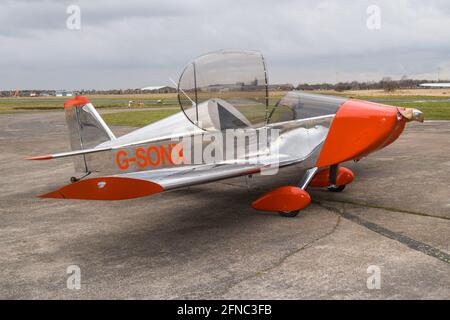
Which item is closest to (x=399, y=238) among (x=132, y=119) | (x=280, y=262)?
(x=280, y=262)

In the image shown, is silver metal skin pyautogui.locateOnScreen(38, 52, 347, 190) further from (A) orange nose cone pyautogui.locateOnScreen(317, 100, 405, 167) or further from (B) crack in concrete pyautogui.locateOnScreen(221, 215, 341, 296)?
(B) crack in concrete pyautogui.locateOnScreen(221, 215, 341, 296)

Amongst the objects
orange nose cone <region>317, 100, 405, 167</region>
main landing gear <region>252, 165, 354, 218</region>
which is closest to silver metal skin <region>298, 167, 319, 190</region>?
main landing gear <region>252, 165, 354, 218</region>

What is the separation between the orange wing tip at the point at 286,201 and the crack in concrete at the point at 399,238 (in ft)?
2.28

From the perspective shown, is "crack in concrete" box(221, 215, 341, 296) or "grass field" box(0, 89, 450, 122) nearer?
"crack in concrete" box(221, 215, 341, 296)

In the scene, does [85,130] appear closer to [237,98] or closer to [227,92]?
[227,92]

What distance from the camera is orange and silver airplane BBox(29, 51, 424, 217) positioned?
5.97m

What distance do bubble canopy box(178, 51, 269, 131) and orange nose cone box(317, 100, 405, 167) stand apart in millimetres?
1167

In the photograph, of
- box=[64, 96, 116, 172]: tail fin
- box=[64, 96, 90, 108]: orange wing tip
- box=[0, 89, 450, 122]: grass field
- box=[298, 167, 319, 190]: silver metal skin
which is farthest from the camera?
box=[0, 89, 450, 122]: grass field

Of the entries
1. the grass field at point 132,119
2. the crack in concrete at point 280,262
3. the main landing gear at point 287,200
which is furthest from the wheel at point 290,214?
the grass field at point 132,119

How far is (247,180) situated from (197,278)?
4.59 meters

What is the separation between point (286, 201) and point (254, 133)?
4.62ft

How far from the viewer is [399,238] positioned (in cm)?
500

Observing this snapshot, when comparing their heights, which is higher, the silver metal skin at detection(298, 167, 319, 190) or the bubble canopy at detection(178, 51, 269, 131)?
the bubble canopy at detection(178, 51, 269, 131)
